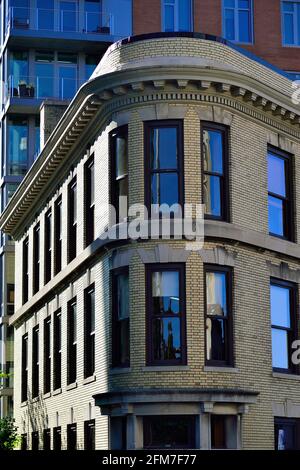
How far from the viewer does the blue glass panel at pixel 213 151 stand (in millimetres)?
24609

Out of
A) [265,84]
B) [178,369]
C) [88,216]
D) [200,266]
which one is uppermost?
[265,84]

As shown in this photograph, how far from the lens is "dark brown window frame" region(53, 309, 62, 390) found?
3178 centimetres

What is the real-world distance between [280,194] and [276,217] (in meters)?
0.69

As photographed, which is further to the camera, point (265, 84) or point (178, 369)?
point (265, 84)

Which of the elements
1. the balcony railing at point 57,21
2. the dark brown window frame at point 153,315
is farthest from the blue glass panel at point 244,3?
the dark brown window frame at point 153,315

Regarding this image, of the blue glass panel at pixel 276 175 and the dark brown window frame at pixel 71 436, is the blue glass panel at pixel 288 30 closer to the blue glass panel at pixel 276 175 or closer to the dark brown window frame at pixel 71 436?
the blue glass panel at pixel 276 175

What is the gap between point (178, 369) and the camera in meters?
23.0

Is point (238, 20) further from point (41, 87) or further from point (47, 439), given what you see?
point (47, 439)

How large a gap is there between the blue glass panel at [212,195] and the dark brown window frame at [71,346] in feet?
22.4

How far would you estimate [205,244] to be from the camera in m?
23.9

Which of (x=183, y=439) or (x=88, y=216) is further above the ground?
(x=88, y=216)
